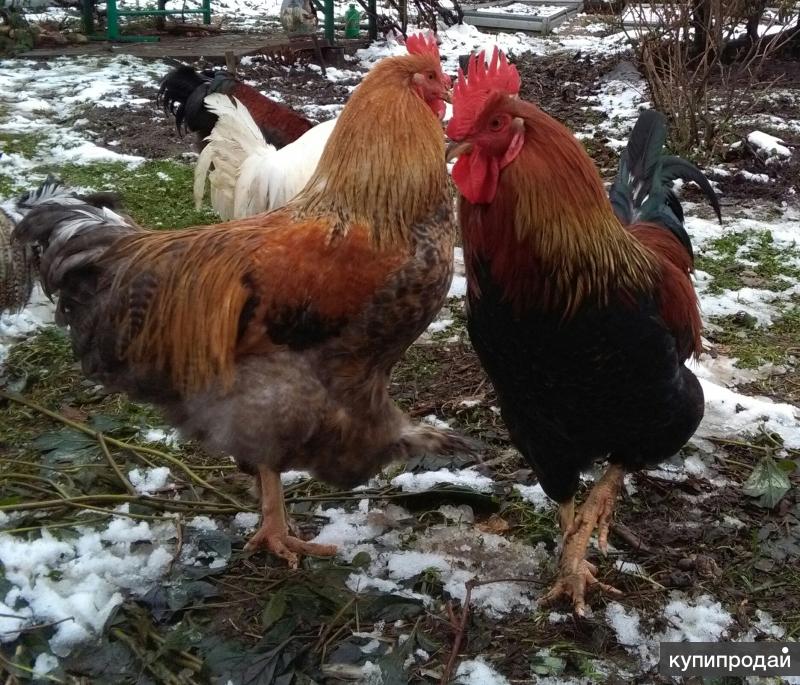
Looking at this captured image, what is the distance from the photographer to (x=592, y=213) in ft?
6.76

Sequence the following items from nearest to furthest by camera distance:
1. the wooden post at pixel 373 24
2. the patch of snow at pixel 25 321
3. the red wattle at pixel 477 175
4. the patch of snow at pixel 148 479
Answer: the red wattle at pixel 477 175 → the patch of snow at pixel 148 479 → the patch of snow at pixel 25 321 → the wooden post at pixel 373 24

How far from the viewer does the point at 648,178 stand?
304 cm

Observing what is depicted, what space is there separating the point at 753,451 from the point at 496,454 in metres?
1.07

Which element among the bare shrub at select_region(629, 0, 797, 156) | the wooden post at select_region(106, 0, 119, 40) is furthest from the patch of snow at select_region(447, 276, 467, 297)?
the wooden post at select_region(106, 0, 119, 40)

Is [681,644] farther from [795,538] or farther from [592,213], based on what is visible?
[592,213]

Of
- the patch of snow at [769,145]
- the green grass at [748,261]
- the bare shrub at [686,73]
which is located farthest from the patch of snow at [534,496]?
the patch of snow at [769,145]

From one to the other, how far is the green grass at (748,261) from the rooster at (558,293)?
8.45ft

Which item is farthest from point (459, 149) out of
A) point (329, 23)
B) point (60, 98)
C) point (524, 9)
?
point (524, 9)

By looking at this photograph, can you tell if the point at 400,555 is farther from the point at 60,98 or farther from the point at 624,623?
the point at 60,98

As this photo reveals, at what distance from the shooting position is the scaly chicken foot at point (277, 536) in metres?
2.62

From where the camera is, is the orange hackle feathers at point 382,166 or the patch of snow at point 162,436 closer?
the orange hackle feathers at point 382,166

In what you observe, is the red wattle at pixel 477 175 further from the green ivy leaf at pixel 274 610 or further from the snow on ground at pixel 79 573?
the snow on ground at pixel 79 573

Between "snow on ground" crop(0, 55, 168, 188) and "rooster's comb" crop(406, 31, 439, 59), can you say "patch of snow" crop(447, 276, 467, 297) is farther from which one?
"snow on ground" crop(0, 55, 168, 188)

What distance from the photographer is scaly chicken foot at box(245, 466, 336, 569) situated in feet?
8.59
